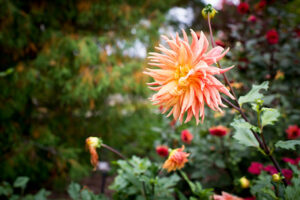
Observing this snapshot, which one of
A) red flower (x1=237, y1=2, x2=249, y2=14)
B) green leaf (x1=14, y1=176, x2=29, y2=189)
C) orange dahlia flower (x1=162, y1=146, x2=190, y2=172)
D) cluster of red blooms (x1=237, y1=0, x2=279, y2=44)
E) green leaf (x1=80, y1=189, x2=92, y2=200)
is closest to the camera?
orange dahlia flower (x1=162, y1=146, x2=190, y2=172)

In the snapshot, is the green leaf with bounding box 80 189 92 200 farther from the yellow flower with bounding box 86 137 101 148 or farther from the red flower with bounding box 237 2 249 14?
the red flower with bounding box 237 2 249 14

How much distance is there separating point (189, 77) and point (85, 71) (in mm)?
2051

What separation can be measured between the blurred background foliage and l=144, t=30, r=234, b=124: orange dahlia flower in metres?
1.02

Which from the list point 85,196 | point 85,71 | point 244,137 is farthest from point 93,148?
point 85,71

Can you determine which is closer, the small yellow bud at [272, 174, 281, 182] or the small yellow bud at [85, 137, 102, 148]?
the small yellow bud at [272, 174, 281, 182]

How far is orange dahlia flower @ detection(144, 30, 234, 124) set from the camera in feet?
2.34

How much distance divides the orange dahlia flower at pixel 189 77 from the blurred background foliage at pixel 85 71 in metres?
1.02

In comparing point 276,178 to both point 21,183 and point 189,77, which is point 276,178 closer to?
point 189,77

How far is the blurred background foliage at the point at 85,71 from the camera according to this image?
206 cm

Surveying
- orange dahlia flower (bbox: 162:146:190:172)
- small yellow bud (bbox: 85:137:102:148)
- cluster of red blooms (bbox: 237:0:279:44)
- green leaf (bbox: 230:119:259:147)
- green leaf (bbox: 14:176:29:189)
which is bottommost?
green leaf (bbox: 14:176:29:189)

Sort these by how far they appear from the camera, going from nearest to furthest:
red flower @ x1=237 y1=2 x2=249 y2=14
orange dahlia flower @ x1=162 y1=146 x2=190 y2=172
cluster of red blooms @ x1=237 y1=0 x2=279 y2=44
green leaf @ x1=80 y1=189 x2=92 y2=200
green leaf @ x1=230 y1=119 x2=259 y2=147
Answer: green leaf @ x1=230 y1=119 x2=259 y2=147, orange dahlia flower @ x1=162 y1=146 x2=190 y2=172, green leaf @ x1=80 y1=189 x2=92 y2=200, cluster of red blooms @ x1=237 y1=0 x2=279 y2=44, red flower @ x1=237 y1=2 x2=249 y2=14

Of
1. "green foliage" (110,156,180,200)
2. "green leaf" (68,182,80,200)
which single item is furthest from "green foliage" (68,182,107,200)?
"green foliage" (110,156,180,200)

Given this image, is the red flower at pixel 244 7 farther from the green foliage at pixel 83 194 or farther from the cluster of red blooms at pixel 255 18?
the green foliage at pixel 83 194

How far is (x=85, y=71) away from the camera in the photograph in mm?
2602
